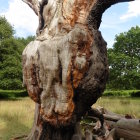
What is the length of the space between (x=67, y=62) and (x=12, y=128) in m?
6.90

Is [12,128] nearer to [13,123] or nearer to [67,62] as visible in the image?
[13,123]

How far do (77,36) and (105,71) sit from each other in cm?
80

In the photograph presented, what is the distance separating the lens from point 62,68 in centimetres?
424

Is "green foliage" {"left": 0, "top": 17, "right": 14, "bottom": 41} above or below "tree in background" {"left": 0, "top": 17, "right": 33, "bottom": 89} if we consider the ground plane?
above

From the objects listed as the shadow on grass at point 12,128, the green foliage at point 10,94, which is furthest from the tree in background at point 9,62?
the shadow on grass at point 12,128

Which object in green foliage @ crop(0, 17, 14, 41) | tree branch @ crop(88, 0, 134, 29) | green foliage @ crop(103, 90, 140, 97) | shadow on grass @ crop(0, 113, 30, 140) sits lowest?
shadow on grass @ crop(0, 113, 30, 140)

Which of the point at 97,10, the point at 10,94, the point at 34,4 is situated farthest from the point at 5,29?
the point at 97,10

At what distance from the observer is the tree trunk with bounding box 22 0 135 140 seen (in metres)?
4.26

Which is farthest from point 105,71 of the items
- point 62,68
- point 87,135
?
point 87,135

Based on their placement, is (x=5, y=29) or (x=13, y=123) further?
(x=5, y=29)

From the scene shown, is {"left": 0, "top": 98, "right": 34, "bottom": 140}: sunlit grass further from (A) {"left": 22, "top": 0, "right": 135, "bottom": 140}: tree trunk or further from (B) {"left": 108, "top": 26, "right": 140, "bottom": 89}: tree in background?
(B) {"left": 108, "top": 26, "right": 140, "bottom": 89}: tree in background

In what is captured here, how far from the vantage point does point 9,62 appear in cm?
2872

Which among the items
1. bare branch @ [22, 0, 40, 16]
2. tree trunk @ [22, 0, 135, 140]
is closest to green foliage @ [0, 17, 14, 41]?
bare branch @ [22, 0, 40, 16]

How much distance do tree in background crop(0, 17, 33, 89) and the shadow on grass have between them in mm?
14766
